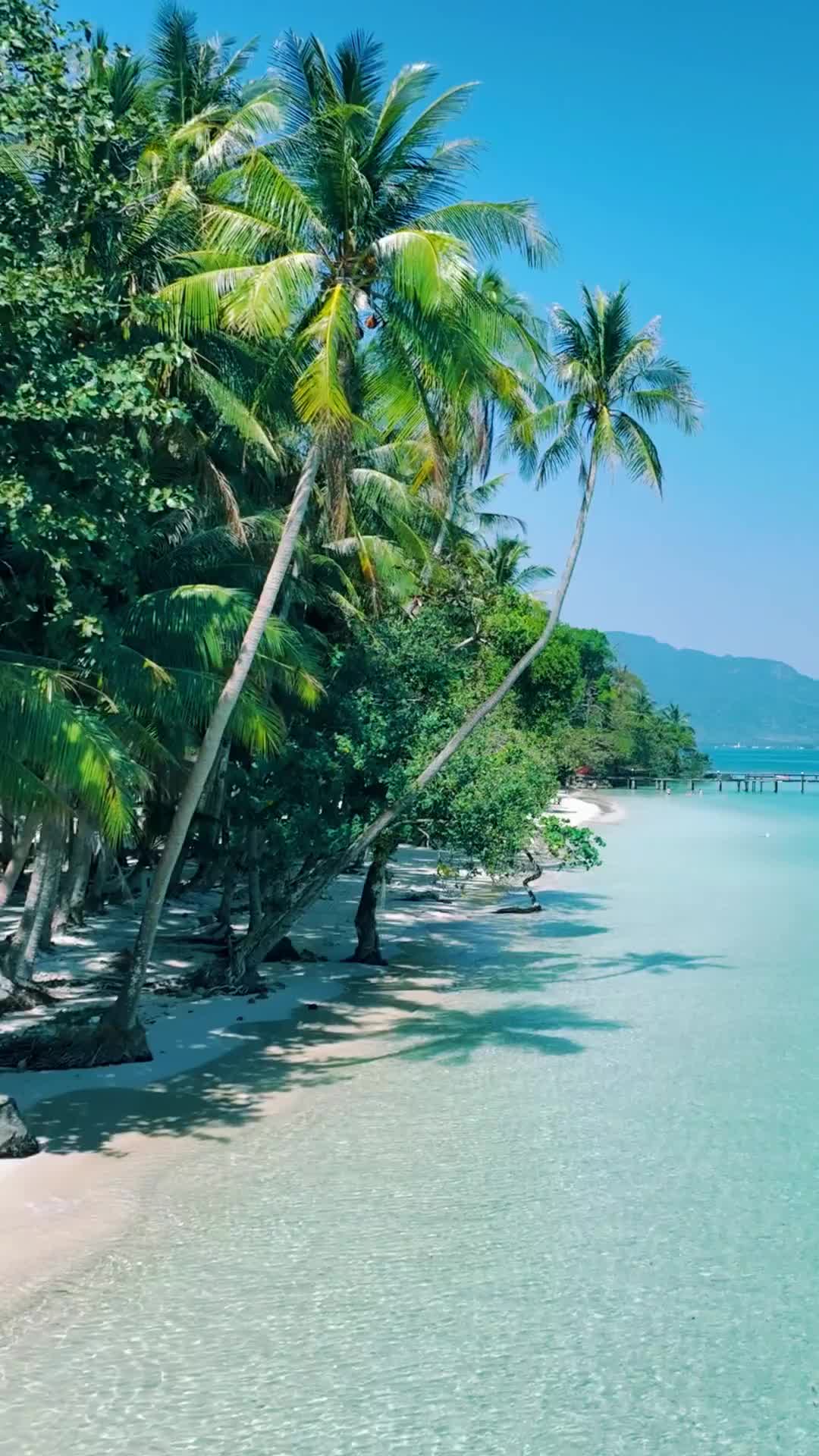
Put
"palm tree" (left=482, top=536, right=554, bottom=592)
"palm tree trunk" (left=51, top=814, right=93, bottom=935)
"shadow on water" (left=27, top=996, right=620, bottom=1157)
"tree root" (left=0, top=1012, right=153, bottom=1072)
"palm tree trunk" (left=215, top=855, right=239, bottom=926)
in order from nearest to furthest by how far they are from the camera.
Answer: "shadow on water" (left=27, top=996, right=620, bottom=1157), "tree root" (left=0, top=1012, right=153, bottom=1072), "palm tree trunk" (left=215, top=855, right=239, bottom=926), "palm tree trunk" (left=51, top=814, right=93, bottom=935), "palm tree" (left=482, top=536, right=554, bottom=592)

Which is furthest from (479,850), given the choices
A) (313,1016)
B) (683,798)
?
(683,798)

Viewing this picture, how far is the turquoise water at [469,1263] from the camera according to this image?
20.3 feet

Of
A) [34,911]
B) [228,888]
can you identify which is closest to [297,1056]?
[34,911]

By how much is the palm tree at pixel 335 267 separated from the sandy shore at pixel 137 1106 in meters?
0.96

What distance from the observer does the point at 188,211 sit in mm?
12273

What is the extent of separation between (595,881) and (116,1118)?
2574cm

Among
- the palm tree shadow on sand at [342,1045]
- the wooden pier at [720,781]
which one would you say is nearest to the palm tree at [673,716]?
the wooden pier at [720,781]

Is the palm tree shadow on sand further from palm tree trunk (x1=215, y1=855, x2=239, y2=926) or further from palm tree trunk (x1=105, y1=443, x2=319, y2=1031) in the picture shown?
palm tree trunk (x1=215, y1=855, x2=239, y2=926)

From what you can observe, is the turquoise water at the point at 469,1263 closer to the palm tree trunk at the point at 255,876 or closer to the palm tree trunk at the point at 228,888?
the palm tree trunk at the point at 255,876

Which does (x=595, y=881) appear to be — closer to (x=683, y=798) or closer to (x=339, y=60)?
(x=339, y=60)

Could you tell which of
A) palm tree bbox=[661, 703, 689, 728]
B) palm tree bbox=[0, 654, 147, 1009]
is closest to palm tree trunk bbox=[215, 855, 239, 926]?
palm tree bbox=[0, 654, 147, 1009]

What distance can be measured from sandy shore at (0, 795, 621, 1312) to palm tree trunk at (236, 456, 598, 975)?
29.2 inches

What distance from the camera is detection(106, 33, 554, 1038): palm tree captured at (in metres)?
11.1

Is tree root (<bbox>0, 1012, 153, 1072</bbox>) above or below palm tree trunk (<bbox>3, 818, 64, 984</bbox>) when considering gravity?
below
